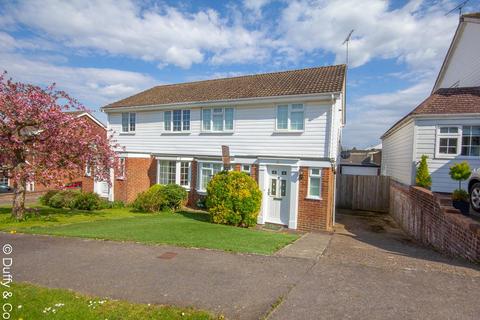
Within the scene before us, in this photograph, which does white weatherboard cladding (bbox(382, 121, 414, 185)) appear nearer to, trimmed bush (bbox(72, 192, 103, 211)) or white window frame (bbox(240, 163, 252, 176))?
white window frame (bbox(240, 163, 252, 176))

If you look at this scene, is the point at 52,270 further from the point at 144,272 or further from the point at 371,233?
the point at 371,233

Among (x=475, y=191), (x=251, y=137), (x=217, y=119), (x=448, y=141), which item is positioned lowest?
(x=475, y=191)

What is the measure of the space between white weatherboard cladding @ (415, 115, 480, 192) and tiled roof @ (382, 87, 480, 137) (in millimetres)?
347

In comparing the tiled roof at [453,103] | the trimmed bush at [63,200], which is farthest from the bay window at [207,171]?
the tiled roof at [453,103]

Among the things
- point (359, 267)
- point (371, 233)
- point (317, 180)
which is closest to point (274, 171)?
point (317, 180)

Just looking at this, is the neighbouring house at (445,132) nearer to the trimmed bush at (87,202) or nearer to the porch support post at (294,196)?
the porch support post at (294,196)

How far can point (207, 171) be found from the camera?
14891 millimetres

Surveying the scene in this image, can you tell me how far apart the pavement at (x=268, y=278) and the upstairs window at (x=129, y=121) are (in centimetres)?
1086

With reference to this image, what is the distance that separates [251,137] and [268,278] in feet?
30.2

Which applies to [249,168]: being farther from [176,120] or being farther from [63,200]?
[63,200]

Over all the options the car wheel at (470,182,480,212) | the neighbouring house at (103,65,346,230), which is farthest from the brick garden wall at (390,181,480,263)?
the neighbouring house at (103,65,346,230)

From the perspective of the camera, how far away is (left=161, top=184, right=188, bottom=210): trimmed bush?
47.4 feet

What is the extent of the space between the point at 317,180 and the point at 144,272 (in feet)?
27.4

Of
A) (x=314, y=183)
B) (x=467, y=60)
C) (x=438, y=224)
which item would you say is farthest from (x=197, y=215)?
(x=467, y=60)
